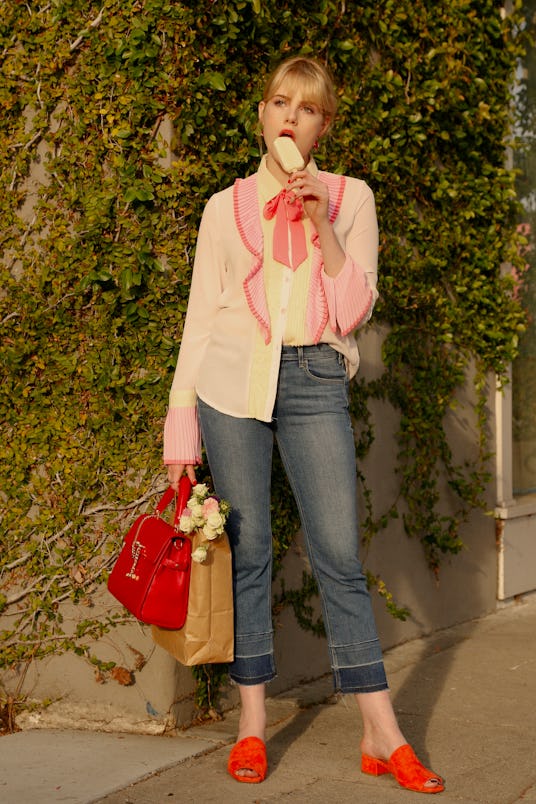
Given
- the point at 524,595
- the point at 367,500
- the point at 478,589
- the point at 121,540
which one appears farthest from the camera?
the point at 524,595

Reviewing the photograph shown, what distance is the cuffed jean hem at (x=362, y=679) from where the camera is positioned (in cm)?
332

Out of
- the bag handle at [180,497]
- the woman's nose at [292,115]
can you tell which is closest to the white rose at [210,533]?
the bag handle at [180,497]

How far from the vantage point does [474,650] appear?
5.14 metres

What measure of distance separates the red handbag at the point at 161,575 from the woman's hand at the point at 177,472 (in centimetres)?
5

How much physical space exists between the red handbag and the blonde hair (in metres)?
1.18

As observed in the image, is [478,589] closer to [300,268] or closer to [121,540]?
[121,540]

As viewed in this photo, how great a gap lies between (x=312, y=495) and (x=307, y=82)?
1170 mm

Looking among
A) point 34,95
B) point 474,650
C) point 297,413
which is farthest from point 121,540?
point 474,650

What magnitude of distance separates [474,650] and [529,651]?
238 millimetres

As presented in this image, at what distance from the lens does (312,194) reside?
3.16 metres

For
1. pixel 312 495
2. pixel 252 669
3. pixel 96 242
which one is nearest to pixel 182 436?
pixel 312 495

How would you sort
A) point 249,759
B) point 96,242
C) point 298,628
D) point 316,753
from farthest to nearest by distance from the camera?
point 298,628 < point 96,242 < point 316,753 < point 249,759

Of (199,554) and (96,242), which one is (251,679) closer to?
(199,554)

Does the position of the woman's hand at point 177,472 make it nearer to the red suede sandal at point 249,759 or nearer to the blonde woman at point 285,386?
the blonde woman at point 285,386
